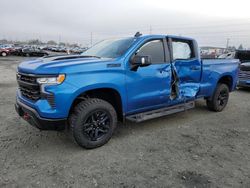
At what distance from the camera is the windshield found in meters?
4.58

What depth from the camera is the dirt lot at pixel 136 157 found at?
3.21 m

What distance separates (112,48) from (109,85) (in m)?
1.16

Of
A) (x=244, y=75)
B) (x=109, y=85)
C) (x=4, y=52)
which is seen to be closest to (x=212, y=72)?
(x=109, y=85)

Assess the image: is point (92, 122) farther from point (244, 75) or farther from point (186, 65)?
point (244, 75)

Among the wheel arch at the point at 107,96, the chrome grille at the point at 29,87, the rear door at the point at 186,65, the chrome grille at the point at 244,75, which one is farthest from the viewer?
the chrome grille at the point at 244,75

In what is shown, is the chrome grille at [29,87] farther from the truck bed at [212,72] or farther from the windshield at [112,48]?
the truck bed at [212,72]

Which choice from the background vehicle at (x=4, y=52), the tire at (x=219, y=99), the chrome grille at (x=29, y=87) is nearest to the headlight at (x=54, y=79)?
the chrome grille at (x=29, y=87)

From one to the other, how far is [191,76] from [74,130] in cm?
299

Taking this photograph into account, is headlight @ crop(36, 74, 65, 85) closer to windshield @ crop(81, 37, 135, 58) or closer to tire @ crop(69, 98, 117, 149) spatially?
tire @ crop(69, 98, 117, 149)

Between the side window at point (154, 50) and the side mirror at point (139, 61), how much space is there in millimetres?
366

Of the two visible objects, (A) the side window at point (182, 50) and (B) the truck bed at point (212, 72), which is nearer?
(A) the side window at point (182, 50)

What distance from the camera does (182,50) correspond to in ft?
18.0

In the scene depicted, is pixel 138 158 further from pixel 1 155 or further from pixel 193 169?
pixel 1 155

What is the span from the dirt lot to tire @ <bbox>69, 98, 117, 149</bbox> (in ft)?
0.60
